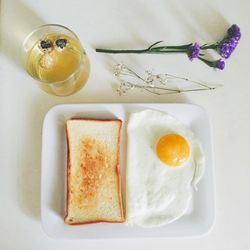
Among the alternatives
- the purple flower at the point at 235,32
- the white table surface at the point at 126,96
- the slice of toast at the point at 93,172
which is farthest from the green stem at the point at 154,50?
the slice of toast at the point at 93,172

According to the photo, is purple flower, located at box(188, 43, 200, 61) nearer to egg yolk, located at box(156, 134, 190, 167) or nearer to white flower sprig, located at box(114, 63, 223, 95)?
white flower sprig, located at box(114, 63, 223, 95)

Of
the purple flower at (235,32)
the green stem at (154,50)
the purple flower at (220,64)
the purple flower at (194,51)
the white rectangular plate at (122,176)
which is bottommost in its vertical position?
the white rectangular plate at (122,176)

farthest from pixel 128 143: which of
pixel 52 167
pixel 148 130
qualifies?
pixel 52 167

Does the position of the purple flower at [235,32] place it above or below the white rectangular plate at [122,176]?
above

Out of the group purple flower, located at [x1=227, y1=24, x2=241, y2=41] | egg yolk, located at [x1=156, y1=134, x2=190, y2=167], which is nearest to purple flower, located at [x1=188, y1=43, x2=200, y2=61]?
purple flower, located at [x1=227, y1=24, x2=241, y2=41]

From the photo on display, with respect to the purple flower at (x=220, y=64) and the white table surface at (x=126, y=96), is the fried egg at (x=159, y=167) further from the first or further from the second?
the purple flower at (x=220, y=64)

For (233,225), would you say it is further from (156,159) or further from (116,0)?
(116,0)
